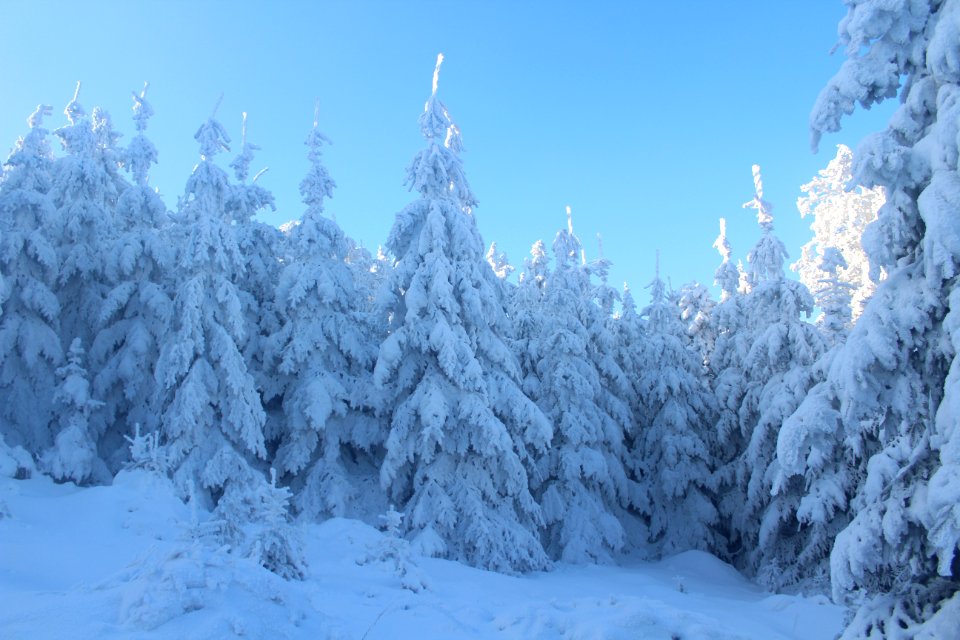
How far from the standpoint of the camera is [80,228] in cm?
2102

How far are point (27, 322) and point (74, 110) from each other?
864 cm

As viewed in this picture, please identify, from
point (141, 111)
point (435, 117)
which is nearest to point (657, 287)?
point (435, 117)

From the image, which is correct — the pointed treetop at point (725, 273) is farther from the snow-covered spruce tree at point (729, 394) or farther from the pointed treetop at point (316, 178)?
the pointed treetop at point (316, 178)

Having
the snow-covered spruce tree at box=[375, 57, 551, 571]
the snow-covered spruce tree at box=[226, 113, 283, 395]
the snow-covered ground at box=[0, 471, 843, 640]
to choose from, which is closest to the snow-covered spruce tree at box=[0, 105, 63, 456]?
the snow-covered ground at box=[0, 471, 843, 640]

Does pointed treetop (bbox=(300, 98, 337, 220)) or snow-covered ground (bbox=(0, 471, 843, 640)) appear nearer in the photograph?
snow-covered ground (bbox=(0, 471, 843, 640))

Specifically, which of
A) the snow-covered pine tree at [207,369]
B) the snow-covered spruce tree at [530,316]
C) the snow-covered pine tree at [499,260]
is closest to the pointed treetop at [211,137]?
the snow-covered pine tree at [207,369]

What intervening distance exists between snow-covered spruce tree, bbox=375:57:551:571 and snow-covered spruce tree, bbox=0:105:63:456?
10920 millimetres

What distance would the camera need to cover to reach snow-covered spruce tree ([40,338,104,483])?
666 inches

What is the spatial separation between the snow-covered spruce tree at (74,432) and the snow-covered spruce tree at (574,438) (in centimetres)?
1403

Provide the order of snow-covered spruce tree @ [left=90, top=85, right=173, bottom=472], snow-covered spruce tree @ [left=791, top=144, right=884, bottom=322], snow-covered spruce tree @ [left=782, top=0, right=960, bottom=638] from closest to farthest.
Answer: snow-covered spruce tree @ [left=782, top=0, right=960, bottom=638] → snow-covered spruce tree @ [left=90, top=85, right=173, bottom=472] → snow-covered spruce tree @ [left=791, top=144, right=884, bottom=322]

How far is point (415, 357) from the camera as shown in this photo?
19.0 metres

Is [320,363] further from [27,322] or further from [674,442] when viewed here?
[674,442]

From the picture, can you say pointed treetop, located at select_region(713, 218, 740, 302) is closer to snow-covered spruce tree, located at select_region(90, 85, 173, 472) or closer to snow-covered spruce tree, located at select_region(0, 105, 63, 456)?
snow-covered spruce tree, located at select_region(90, 85, 173, 472)

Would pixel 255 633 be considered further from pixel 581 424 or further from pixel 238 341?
pixel 581 424
